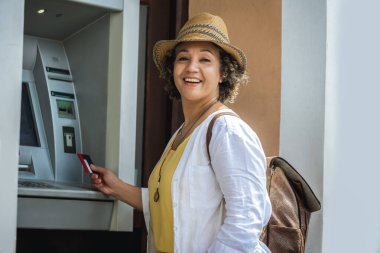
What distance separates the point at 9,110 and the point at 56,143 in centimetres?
61

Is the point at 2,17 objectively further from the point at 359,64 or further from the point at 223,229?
the point at 359,64

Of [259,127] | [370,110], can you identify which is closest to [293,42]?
[259,127]

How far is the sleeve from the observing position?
296 centimetres

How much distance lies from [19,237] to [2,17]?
1076 mm

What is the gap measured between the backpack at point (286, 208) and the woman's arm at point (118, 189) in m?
0.57

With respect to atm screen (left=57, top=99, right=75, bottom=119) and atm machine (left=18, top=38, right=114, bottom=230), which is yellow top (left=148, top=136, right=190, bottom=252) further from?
atm screen (left=57, top=99, right=75, bottom=119)

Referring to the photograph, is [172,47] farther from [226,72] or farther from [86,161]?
[86,161]

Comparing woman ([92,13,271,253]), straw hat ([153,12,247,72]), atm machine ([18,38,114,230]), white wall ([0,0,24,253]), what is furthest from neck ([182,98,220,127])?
white wall ([0,0,24,253])

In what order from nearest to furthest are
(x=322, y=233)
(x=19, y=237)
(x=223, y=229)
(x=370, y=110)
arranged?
(x=223, y=229)
(x=19, y=237)
(x=322, y=233)
(x=370, y=110)

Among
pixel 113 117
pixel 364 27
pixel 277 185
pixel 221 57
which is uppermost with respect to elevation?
pixel 364 27

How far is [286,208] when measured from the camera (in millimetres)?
3520

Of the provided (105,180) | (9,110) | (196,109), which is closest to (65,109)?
(105,180)

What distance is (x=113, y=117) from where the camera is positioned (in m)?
3.75

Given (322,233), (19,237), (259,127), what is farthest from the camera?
(322,233)
